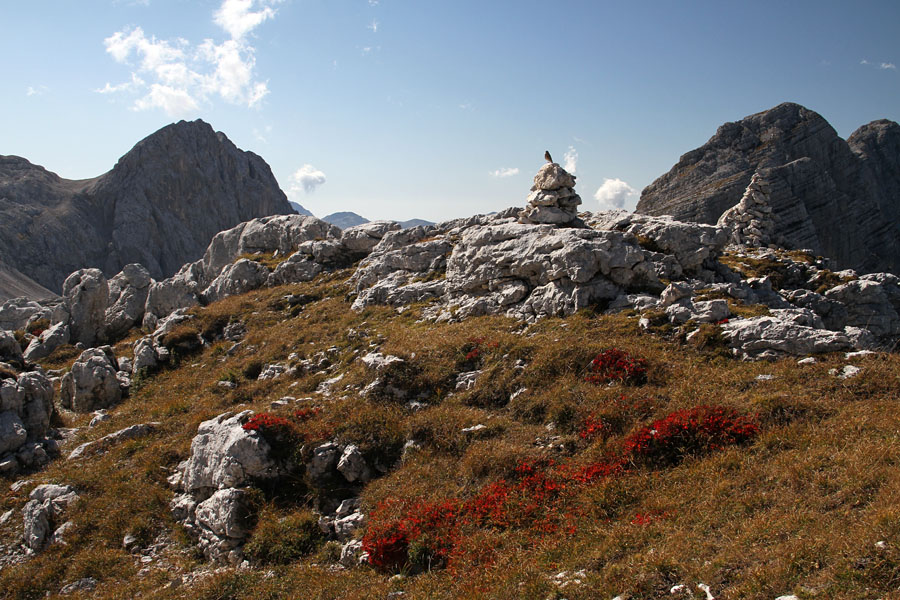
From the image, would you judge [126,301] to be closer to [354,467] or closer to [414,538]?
[354,467]

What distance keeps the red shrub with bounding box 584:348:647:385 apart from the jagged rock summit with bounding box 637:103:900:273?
79920mm

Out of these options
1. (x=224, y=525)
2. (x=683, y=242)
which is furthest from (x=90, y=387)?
(x=683, y=242)

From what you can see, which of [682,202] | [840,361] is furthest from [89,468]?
[682,202]

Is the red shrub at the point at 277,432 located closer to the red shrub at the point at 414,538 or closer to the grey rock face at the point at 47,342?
the red shrub at the point at 414,538

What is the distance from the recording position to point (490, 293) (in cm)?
2948

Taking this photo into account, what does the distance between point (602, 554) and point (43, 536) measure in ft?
59.9

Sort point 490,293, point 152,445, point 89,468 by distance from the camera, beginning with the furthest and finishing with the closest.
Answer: point 490,293
point 152,445
point 89,468

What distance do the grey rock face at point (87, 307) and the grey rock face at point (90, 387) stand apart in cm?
1513

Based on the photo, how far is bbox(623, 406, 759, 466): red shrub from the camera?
13.2 m

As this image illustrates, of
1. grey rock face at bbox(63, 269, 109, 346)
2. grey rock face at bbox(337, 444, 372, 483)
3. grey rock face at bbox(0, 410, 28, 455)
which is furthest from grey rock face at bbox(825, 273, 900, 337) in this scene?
grey rock face at bbox(63, 269, 109, 346)

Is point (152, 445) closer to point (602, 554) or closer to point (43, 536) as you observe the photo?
point (43, 536)

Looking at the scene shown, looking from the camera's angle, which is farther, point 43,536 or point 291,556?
point 43,536

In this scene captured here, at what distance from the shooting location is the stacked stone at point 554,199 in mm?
32500

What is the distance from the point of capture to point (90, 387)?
28.0m
